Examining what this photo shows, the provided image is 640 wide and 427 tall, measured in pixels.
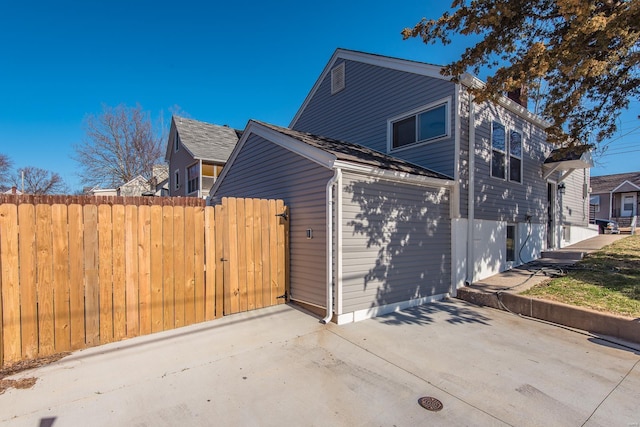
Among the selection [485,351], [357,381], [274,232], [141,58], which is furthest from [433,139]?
[141,58]

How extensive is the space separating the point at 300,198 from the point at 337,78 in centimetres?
611

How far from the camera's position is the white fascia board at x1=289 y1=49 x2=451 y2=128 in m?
7.41

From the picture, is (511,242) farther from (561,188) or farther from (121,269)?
(121,269)

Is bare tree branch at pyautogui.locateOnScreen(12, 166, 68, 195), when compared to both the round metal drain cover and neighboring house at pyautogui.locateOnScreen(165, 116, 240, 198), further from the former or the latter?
the round metal drain cover

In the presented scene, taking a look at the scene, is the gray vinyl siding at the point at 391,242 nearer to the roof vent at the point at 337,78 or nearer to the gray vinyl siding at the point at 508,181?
the gray vinyl siding at the point at 508,181

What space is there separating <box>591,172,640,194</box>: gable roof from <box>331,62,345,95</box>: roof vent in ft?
93.4

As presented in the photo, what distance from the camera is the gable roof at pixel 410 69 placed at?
721 cm

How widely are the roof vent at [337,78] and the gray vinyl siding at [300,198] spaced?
14.0ft

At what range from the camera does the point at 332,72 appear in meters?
10.4

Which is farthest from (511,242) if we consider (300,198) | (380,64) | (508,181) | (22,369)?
(22,369)

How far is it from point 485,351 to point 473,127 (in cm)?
518

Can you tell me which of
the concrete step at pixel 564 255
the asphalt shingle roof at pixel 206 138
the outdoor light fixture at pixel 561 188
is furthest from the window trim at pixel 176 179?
the outdoor light fixture at pixel 561 188

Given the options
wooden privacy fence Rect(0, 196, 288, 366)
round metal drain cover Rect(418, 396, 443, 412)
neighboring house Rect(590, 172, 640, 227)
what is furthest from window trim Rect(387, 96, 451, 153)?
neighboring house Rect(590, 172, 640, 227)

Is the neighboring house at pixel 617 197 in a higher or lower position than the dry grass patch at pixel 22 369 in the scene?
higher
